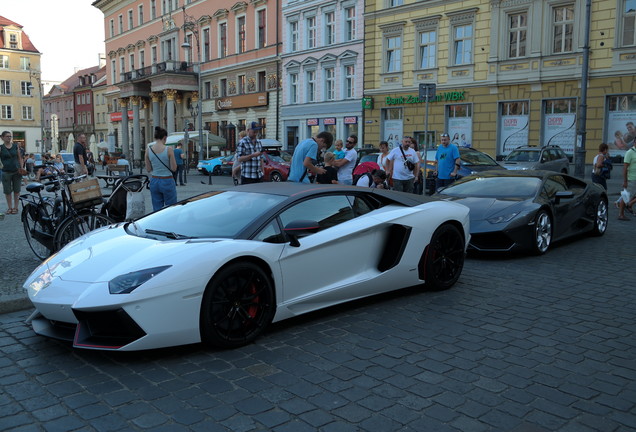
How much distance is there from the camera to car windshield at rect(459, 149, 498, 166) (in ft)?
60.3

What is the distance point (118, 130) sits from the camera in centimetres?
6812

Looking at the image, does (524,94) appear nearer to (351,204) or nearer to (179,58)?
(351,204)

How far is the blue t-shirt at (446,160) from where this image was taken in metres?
13.2

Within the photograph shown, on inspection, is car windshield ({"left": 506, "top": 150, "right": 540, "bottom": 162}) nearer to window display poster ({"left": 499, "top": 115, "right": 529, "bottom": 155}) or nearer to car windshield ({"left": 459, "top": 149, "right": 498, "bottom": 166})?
car windshield ({"left": 459, "top": 149, "right": 498, "bottom": 166})

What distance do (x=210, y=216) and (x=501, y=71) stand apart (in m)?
25.3

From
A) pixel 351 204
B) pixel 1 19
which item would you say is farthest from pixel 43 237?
pixel 1 19

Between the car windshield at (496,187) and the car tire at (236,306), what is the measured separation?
204 inches

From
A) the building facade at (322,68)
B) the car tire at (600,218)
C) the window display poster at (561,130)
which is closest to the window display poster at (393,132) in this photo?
the building facade at (322,68)

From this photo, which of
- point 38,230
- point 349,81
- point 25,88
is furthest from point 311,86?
point 25,88

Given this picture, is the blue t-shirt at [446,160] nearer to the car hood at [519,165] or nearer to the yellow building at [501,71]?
the car hood at [519,165]

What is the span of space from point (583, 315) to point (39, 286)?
184 inches

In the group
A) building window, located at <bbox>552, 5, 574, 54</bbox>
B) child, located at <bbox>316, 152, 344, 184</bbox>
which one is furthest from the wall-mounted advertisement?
child, located at <bbox>316, 152, 344, 184</bbox>

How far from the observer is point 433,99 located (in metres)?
29.4

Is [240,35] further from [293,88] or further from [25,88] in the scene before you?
[25,88]
